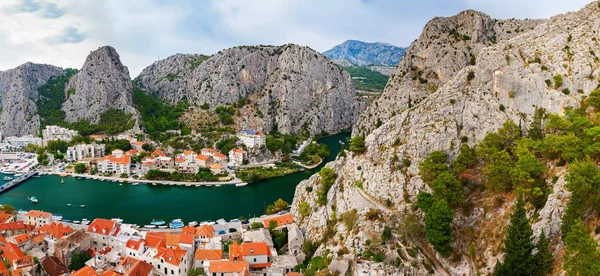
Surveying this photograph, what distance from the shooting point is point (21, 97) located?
92.8 meters

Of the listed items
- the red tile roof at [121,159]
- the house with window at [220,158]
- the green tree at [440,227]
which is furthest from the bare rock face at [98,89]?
the green tree at [440,227]

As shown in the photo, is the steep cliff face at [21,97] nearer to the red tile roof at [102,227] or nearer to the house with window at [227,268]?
the red tile roof at [102,227]

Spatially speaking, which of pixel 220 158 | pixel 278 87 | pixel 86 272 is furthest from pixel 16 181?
pixel 278 87

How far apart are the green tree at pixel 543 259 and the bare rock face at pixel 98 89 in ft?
281

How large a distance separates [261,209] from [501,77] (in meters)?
26.4

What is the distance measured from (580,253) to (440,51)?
4275cm

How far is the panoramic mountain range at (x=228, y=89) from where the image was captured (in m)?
92.2

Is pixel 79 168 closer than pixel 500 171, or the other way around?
pixel 500 171

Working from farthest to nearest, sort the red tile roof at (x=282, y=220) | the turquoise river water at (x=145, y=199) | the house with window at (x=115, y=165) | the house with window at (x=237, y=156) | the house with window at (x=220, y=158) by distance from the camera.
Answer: the house with window at (x=237, y=156), the house with window at (x=220, y=158), the house with window at (x=115, y=165), the turquoise river water at (x=145, y=199), the red tile roof at (x=282, y=220)

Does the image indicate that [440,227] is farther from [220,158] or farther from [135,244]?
[220,158]

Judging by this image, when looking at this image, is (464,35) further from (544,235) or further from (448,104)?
(544,235)

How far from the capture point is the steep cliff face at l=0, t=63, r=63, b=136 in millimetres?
88875

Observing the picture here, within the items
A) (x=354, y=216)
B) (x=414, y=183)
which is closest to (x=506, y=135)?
(x=414, y=183)

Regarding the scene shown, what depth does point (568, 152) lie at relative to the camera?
21.1 meters
